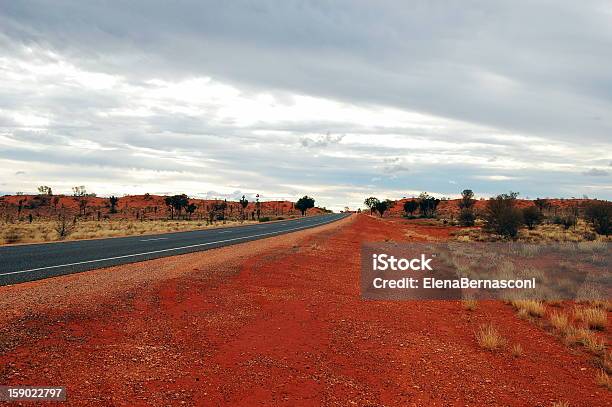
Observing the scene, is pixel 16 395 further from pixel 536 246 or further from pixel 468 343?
pixel 536 246

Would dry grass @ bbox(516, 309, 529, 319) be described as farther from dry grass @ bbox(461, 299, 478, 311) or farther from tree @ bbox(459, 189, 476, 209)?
tree @ bbox(459, 189, 476, 209)

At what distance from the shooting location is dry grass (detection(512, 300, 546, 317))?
12.1 metres

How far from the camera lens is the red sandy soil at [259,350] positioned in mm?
5820

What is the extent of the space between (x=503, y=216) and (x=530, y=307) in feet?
84.9

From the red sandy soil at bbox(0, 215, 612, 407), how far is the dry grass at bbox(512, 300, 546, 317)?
1.82 ft

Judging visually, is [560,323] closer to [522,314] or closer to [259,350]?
[522,314]

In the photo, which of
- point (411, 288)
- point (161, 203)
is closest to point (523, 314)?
point (411, 288)

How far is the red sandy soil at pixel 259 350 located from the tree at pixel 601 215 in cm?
3187

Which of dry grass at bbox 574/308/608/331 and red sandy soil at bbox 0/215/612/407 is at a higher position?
red sandy soil at bbox 0/215/612/407

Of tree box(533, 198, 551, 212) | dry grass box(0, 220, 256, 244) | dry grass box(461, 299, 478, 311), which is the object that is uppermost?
tree box(533, 198, 551, 212)

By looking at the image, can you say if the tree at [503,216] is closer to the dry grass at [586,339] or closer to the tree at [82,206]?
the dry grass at [586,339]

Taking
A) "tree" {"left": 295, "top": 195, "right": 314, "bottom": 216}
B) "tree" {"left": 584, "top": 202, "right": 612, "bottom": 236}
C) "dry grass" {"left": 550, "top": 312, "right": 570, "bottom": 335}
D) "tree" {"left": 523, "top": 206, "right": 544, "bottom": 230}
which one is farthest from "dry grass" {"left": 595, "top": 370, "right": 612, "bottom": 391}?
"tree" {"left": 295, "top": 195, "right": 314, "bottom": 216}

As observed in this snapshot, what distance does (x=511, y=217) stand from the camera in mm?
35562

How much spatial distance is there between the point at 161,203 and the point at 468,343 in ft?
474
